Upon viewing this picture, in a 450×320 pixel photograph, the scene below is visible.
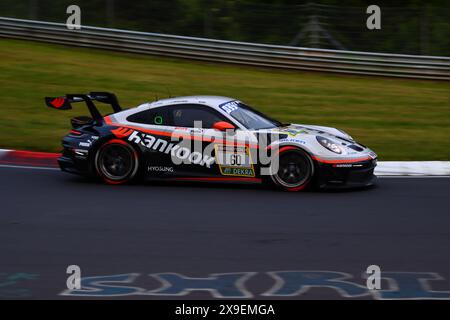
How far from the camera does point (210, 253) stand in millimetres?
7863

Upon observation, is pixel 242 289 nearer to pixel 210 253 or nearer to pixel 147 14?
pixel 210 253

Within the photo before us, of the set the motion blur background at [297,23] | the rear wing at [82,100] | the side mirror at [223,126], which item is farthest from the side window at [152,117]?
the motion blur background at [297,23]

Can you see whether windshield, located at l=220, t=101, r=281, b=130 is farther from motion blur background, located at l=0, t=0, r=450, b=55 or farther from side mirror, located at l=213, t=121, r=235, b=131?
motion blur background, located at l=0, t=0, r=450, b=55

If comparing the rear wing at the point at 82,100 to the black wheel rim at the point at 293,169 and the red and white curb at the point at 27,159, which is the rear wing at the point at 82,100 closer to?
the red and white curb at the point at 27,159

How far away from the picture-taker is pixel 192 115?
11.0 metres

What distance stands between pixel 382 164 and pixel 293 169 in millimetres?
2373

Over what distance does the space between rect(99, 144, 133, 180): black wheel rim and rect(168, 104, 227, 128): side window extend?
2.63 ft

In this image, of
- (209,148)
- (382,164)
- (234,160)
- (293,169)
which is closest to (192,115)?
(209,148)

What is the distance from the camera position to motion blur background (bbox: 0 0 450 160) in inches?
612

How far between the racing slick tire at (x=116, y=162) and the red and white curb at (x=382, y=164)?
5.34 feet

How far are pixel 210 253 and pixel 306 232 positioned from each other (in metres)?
1.24

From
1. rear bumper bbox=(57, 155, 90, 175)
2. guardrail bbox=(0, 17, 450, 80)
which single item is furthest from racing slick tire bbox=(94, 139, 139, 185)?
guardrail bbox=(0, 17, 450, 80)

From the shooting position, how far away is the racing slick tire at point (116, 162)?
11.0 meters

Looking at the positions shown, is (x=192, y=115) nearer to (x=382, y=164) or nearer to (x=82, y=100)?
(x=82, y=100)
